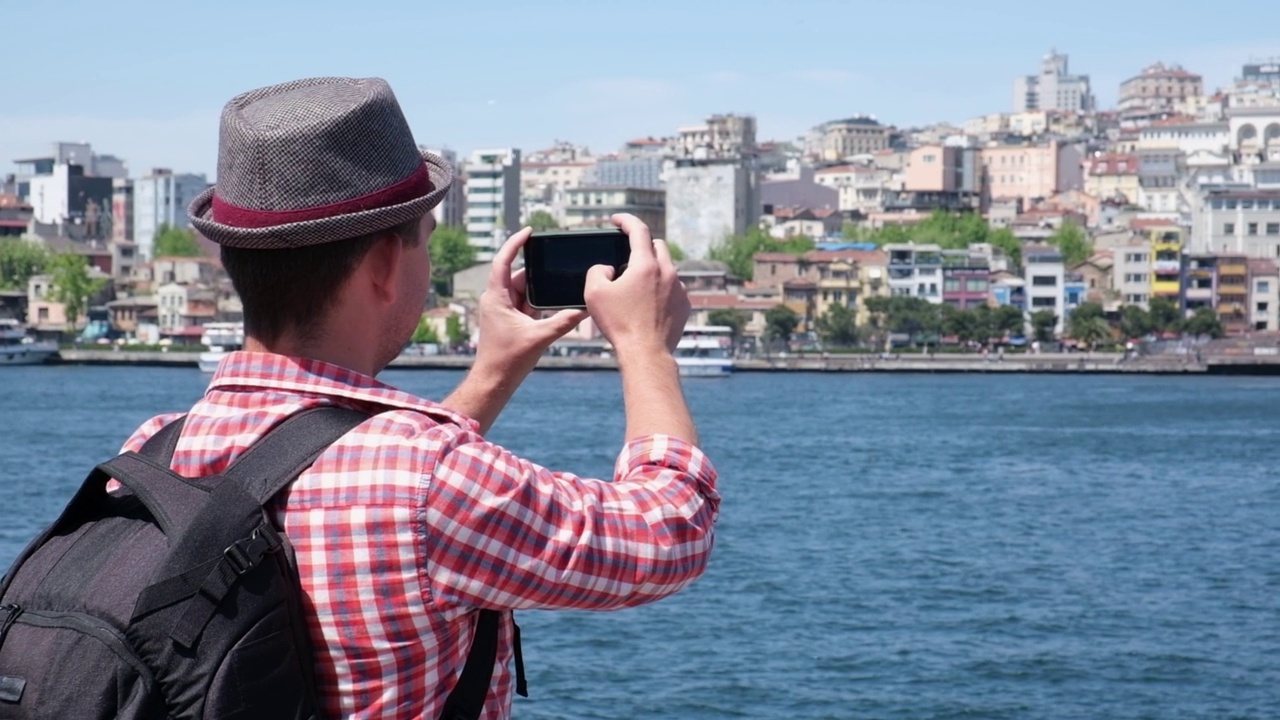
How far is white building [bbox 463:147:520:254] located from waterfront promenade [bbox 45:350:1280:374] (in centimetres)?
2249

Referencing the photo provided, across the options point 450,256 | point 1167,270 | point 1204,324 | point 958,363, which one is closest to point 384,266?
point 958,363

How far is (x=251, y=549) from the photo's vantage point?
39.1 inches

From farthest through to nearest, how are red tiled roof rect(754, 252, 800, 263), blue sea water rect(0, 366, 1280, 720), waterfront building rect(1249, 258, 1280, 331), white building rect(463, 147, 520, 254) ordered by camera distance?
white building rect(463, 147, 520, 254)
red tiled roof rect(754, 252, 800, 263)
waterfront building rect(1249, 258, 1280, 331)
blue sea water rect(0, 366, 1280, 720)

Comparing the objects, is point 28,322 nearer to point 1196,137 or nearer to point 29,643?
point 1196,137

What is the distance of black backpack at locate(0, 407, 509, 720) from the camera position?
3.21 ft

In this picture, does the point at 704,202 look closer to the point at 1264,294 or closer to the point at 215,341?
the point at 1264,294

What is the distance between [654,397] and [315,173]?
0.23m

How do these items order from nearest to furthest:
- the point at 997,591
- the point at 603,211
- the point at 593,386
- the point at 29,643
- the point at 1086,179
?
the point at 29,643 < the point at 997,591 < the point at 593,386 < the point at 603,211 < the point at 1086,179

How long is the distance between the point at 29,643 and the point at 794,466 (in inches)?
923

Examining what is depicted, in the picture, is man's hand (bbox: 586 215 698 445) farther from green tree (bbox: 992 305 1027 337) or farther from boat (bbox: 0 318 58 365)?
boat (bbox: 0 318 58 365)

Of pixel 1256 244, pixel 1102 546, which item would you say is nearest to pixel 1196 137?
pixel 1256 244

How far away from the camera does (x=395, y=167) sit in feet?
3.65

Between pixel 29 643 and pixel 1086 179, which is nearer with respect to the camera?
pixel 29 643

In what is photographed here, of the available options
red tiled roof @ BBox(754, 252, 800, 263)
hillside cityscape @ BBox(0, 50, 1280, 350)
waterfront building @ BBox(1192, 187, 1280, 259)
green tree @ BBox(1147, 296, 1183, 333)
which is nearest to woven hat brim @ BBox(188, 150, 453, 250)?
hillside cityscape @ BBox(0, 50, 1280, 350)
